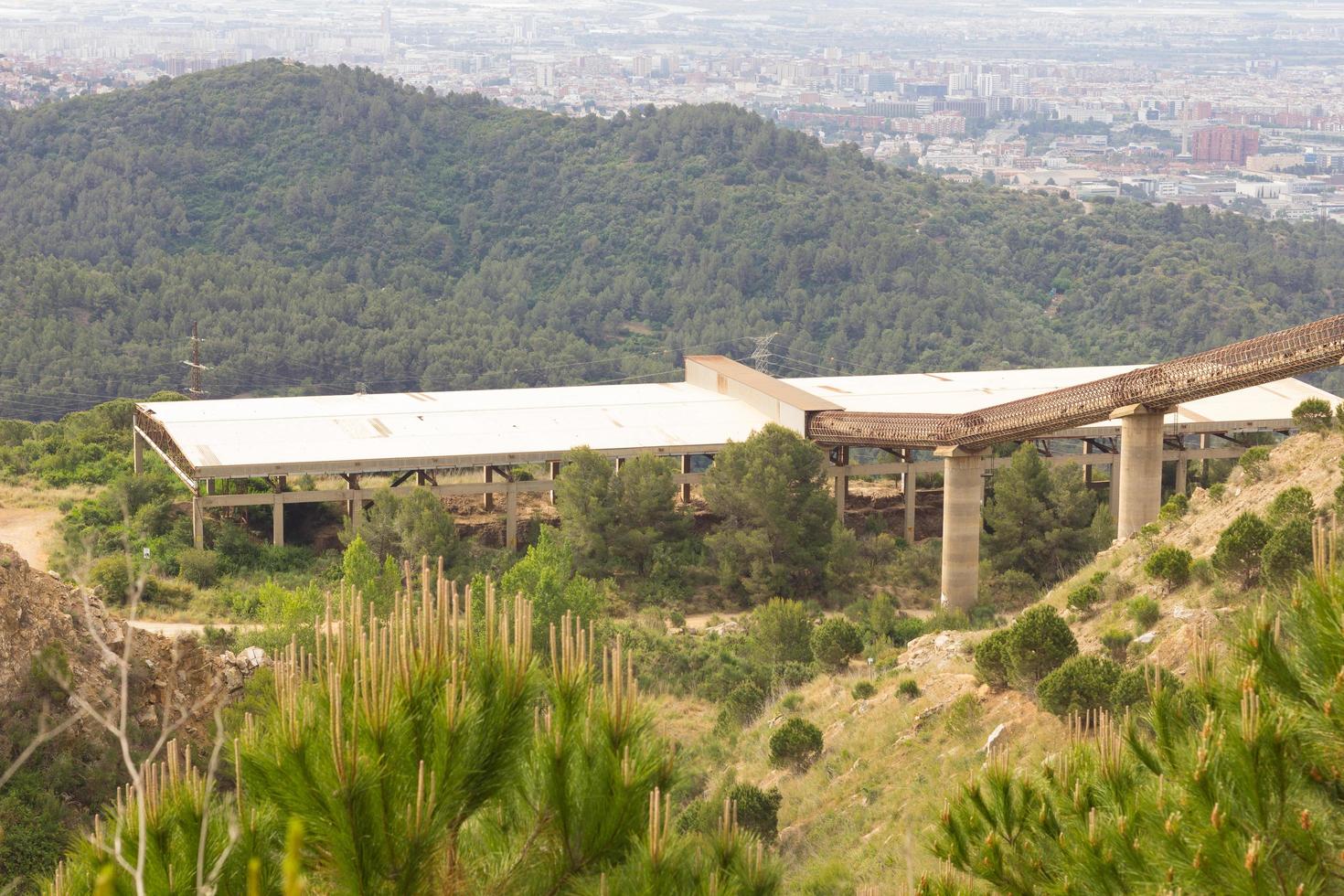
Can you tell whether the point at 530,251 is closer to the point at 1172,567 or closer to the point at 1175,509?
the point at 1175,509

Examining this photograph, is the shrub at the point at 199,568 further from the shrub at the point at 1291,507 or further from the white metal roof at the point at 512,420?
the shrub at the point at 1291,507

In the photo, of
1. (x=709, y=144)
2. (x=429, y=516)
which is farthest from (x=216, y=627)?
(x=709, y=144)

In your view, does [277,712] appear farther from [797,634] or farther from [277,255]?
[277,255]

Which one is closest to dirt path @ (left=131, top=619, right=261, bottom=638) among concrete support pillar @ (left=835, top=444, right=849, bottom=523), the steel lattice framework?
the steel lattice framework

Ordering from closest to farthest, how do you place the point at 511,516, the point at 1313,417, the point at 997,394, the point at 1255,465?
1. the point at 1255,465
2. the point at 1313,417
3. the point at 511,516
4. the point at 997,394

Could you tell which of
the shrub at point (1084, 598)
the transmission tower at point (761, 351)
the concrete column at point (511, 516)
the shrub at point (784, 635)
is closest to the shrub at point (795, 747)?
the shrub at point (1084, 598)

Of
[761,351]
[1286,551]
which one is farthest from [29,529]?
[761,351]
